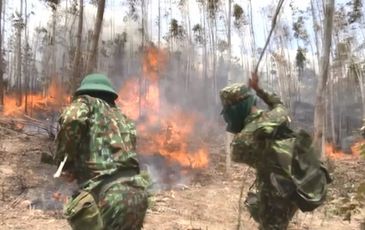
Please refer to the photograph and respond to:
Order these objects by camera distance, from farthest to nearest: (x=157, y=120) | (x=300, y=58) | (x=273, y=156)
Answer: (x=300, y=58) < (x=157, y=120) < (x=273, y=156)

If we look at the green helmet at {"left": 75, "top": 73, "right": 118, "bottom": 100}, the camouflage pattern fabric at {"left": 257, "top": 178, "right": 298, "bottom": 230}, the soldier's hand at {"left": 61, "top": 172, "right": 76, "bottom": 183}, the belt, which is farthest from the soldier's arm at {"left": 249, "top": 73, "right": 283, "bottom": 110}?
the soldier's hand at {"left": 61, "top": 172, "right": 76, "bottom": 183}

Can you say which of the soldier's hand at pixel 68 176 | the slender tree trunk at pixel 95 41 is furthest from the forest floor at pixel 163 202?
the slender tree trunk at pixel 95 41

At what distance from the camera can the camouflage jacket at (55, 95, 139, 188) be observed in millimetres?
2676

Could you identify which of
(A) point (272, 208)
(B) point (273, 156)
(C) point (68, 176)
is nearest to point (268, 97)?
(B) point (273, 156)

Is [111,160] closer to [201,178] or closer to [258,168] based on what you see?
[258,168]

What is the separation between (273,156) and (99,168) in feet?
4.67

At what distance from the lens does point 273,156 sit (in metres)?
3.52

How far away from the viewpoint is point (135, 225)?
2730mm

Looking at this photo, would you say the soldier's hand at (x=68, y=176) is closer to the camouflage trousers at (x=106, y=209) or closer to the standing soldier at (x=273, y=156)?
the camouflage trousers at (x=106, y=209)

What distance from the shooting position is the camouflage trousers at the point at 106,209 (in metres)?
2.62

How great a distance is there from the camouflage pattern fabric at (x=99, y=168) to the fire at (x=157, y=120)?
32.5 feet

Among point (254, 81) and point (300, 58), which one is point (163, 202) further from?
point (300, 58)

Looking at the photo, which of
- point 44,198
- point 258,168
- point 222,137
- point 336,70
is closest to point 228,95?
point 258,168

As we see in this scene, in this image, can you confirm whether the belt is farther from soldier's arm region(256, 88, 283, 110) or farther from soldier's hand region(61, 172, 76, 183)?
soldier's arm region(256, 88, 283, 110)
